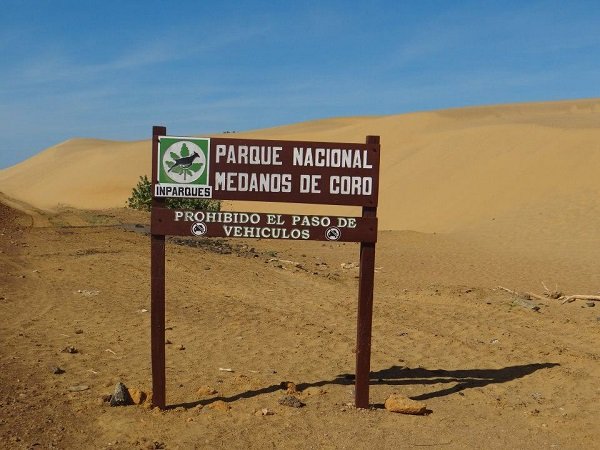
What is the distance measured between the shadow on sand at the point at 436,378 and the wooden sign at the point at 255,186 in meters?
1.54

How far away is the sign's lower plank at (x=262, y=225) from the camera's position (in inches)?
241

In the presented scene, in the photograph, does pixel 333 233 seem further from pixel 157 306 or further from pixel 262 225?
pixel 157 306

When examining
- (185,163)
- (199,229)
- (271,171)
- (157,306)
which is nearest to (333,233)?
(271,171)

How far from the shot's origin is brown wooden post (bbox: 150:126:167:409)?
607 cm

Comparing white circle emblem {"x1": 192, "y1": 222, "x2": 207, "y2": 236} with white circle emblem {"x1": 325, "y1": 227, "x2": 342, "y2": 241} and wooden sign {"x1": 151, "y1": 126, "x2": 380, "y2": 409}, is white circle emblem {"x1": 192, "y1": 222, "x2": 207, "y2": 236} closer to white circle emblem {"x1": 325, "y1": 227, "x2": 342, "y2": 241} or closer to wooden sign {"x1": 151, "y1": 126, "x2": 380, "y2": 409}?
wooden sign {"x1": 151, "y1": 126, "x2": 380, "y2": 409}

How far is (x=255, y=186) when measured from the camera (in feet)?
20.1

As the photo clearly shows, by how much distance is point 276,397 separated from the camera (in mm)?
6449

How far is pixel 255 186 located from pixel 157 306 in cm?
133

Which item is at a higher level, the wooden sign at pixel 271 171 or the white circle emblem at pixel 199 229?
the wooden sign at pixel 271 171

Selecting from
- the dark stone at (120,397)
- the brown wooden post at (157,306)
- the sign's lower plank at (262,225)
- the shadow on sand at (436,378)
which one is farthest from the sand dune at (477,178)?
the dark stone at (120,397)

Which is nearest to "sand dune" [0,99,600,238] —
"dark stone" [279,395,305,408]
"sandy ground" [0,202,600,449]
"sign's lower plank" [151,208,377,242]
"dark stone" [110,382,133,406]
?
"sandy ground" [0,202,600,449]

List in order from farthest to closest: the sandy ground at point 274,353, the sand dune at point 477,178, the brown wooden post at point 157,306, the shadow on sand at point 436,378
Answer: the sand dune at point 477,178 → the shadow on sand at point 436,378 → the brown wooden post at point 157,306 → the sandy ground at point 274,353

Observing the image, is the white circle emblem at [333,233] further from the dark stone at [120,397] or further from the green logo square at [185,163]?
the dark stone at [120,397]

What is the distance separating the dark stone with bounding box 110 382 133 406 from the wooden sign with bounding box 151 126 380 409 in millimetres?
268
